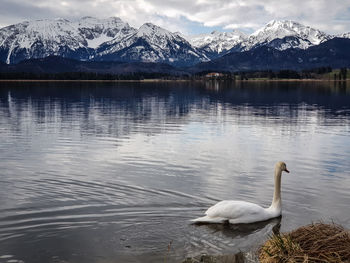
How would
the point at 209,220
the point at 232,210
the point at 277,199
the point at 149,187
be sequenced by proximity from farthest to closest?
the point at 149,187
the point at 277,199
the point at 232,210
the point at 209,220

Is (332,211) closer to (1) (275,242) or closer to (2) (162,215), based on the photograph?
(2) (162,215)

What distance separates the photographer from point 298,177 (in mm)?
22812

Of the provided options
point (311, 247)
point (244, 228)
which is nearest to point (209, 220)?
point (244, 228)

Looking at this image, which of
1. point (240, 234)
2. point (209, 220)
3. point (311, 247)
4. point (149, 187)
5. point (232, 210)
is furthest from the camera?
point (149, 187)

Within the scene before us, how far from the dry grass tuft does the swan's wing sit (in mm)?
4409

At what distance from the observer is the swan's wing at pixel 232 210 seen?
14992mm

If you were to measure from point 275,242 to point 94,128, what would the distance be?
35201mm

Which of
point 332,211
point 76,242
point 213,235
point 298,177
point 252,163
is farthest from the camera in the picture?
point 252,163

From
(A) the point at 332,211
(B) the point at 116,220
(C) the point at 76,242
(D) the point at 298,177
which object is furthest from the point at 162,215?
(D) the point at 298,177

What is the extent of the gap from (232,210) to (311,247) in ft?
18.6

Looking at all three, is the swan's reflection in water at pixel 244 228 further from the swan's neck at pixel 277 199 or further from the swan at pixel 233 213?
the swan's neck at pixel 277 199

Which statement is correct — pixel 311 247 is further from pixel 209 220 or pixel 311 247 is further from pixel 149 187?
pixel 149 187

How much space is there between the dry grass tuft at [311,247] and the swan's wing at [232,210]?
14.5ft

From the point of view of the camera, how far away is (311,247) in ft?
31.2
